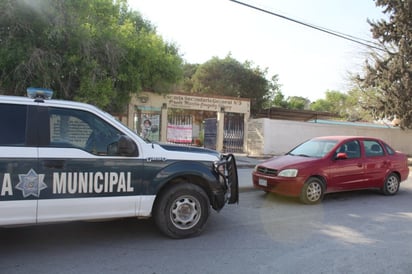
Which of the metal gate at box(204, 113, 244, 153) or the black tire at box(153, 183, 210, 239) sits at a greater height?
the metal gate at box(204, 113, 244, 153)

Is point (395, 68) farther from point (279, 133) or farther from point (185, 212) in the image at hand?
point (185, 212)

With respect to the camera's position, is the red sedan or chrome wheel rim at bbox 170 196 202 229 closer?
chrome wheel rim at bbox 170 196 202 229

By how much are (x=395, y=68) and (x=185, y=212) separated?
1834 centimetres

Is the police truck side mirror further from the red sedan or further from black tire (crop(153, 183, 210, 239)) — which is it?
the red sedan

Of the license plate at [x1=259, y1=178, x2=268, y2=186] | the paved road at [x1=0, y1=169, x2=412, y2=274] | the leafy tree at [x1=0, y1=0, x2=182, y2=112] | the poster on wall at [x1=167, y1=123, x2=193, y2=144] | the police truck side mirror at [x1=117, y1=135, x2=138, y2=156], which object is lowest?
the paved road at [x1=0, y1=169, x2=412, y2=274]

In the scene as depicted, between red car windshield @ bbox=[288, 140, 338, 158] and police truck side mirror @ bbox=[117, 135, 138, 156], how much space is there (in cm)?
478

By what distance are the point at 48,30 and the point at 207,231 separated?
28.9ft

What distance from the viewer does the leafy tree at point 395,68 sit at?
18.8 meters

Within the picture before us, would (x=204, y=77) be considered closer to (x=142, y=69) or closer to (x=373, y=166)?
(x=142, y=69)

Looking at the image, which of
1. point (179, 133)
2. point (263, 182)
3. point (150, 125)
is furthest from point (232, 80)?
point (263, 182)

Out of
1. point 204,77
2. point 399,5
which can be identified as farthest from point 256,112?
point 399,5

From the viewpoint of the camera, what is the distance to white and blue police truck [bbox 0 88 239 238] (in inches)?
163

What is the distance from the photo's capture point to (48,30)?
10844 mm

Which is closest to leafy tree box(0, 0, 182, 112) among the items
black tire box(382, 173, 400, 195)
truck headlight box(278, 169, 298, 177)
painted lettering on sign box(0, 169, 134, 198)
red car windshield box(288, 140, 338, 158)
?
red car windshield box(288, 140, 338, 158)
